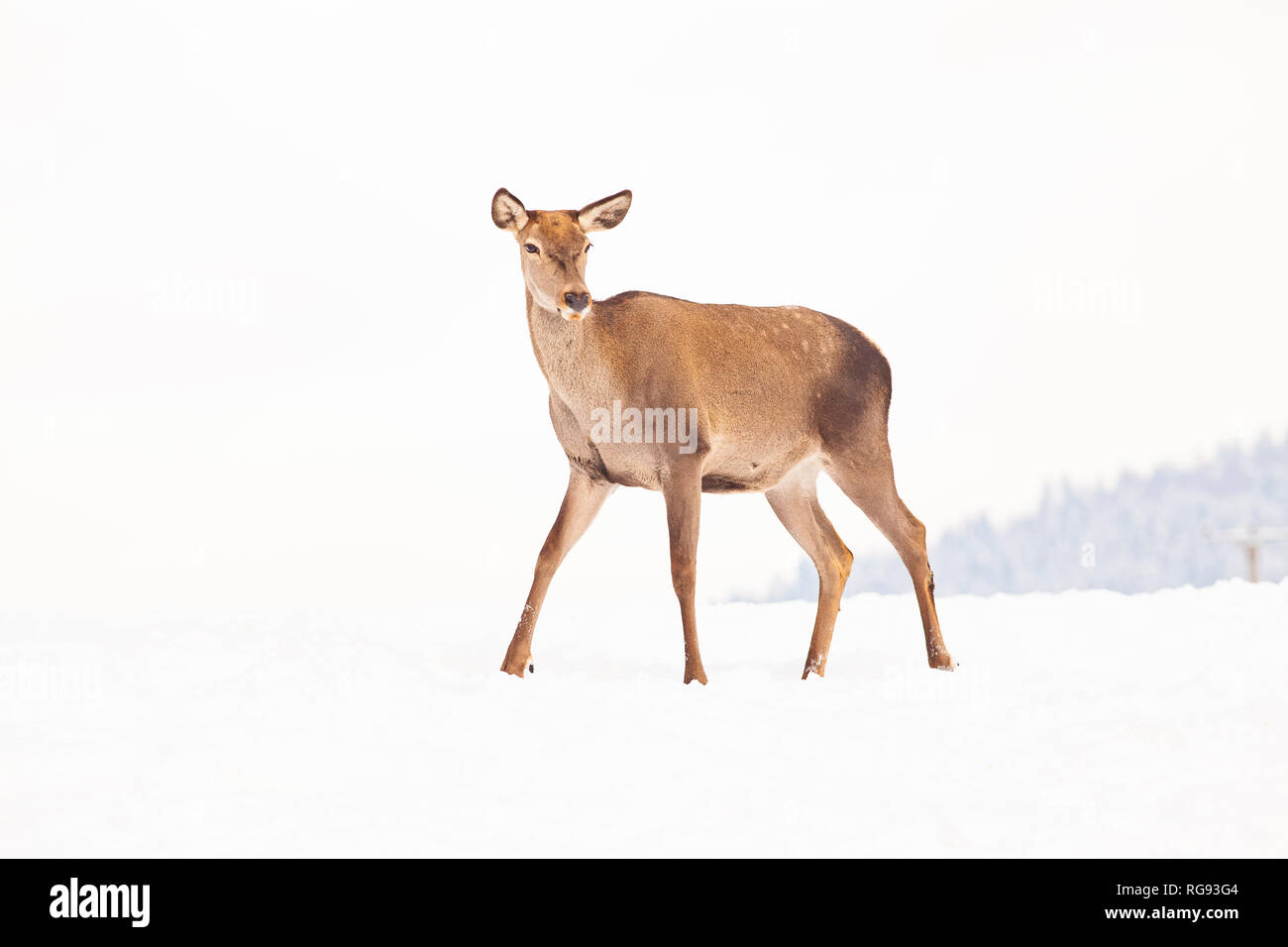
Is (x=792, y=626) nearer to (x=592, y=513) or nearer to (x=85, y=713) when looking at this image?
(x=592, y=513)

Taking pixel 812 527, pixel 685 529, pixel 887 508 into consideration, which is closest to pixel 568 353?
pixel 685 529

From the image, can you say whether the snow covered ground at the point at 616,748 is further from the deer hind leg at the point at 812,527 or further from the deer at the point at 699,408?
the deer at the point at 699,408

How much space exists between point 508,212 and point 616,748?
3544 millimetres

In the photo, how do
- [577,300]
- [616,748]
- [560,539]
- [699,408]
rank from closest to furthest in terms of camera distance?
[616,748], [577,300], [699,408], [560,539]

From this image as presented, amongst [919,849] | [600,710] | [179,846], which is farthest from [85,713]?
[919,849]

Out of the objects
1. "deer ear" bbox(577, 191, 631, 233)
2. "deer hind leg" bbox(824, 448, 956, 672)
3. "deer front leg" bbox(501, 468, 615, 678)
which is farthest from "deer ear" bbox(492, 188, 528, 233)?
"deer hind leg" bbox(824, 448, 956, 672)

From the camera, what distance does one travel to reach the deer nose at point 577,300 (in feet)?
22.5

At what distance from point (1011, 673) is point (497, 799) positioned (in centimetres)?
416

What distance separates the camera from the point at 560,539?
753 centimetres

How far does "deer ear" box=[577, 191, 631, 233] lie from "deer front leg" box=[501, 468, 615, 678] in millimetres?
1524

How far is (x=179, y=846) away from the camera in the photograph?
4.00 metres

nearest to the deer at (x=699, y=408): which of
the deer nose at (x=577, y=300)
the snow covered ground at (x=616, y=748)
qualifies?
the deer nose at (x=577, y=300)

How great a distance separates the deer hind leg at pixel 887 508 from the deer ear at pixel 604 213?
2154 millimetres

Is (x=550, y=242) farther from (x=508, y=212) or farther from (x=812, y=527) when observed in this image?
(x=812, y=527)
